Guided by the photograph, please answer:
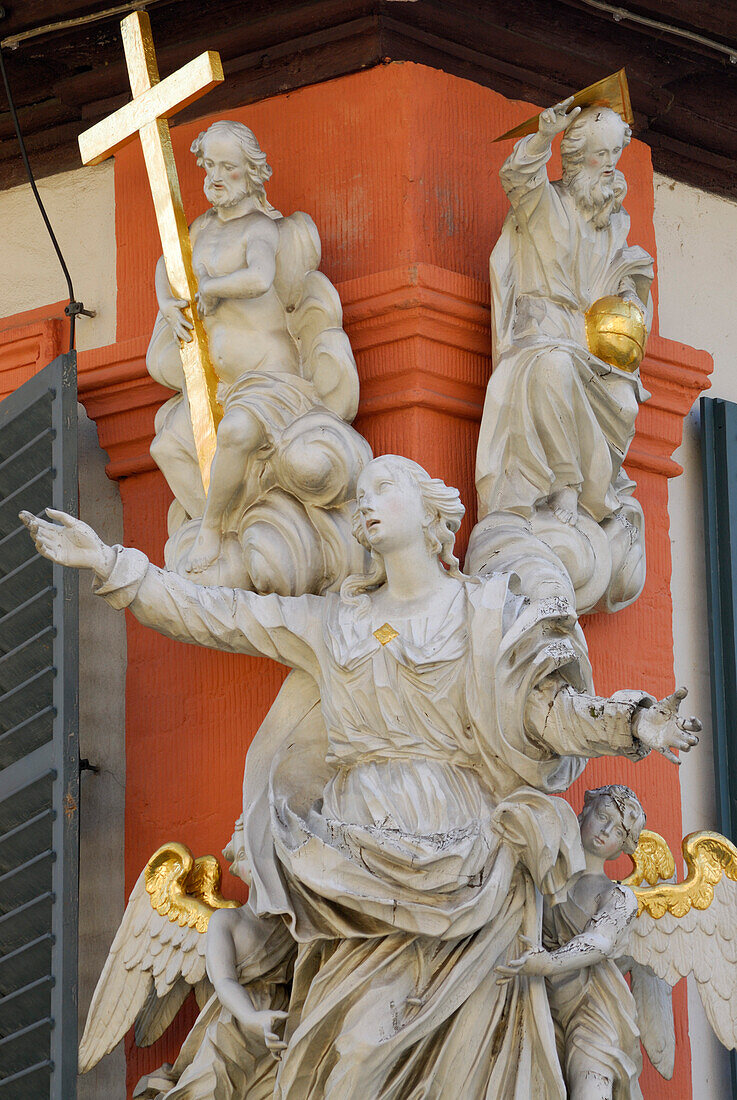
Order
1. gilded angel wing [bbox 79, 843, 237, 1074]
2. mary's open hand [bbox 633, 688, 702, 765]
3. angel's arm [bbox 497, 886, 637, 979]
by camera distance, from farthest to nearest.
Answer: gilded angel wing [bbox 79, 843, 237, 1074], angel's arm [bbox 497, 886, 637, 979], mary's open hand [bbox 633, 688, 702, 765]

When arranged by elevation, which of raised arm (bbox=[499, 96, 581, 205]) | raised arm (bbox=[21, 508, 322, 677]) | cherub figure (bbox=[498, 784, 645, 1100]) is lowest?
cherub figure (bbox=[498, 784, 645, 1100])

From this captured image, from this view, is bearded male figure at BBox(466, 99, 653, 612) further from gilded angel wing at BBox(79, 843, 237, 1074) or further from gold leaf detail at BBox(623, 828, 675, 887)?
gilded angel wing at BBox(79, 843, 237, 1074)

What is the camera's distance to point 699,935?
20.3 ft

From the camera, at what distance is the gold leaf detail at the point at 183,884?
629 centimetres

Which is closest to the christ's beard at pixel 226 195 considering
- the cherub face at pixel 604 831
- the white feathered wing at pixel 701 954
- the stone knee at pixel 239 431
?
the stone knee at pixel 239 431

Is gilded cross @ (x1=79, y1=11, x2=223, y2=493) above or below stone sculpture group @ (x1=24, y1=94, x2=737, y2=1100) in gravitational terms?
above

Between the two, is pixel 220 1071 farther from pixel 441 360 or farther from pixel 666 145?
pixel 666 145

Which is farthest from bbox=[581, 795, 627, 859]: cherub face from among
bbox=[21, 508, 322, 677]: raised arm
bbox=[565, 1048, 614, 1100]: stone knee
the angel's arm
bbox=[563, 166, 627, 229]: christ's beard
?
bbox=[563, 166, 627, 229]: christ's beard

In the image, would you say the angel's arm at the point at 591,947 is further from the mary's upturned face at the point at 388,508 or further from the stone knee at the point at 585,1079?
the mary's upturned face at the point at 388,508

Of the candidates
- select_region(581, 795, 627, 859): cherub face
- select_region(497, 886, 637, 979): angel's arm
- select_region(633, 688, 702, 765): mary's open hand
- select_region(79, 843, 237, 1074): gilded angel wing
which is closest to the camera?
select_region(633, 688, 702, 765): mary's open hand

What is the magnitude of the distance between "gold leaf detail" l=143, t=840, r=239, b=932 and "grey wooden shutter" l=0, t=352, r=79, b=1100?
0.74ft

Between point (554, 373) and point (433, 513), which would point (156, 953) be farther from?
point (554, 373)

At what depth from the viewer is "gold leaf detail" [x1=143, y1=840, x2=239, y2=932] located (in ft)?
20.6

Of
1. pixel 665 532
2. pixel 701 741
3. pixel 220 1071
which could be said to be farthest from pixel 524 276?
→ pixel 220 1071
